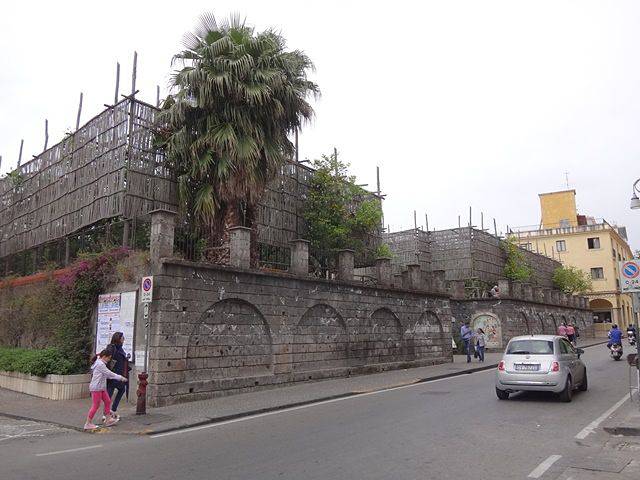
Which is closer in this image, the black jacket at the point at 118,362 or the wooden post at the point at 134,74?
the black jacket at the point at 118,362

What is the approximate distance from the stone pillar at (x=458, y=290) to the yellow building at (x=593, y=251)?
2915 cm

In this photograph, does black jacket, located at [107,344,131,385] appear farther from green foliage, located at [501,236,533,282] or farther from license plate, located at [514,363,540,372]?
green foliage, located at [501,236,533,282]

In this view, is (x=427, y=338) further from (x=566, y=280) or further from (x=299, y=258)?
(x=566, y=280)

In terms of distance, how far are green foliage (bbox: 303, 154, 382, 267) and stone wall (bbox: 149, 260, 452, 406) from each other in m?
2.43

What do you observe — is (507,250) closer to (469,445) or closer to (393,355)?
(393,355)

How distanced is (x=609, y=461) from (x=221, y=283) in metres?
10.3

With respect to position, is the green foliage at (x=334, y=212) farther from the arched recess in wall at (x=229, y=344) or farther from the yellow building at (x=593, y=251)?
the yellow building at (x=593, y=251)

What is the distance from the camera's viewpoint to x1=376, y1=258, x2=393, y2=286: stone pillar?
22016 millimetres

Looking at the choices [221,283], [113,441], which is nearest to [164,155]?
[221,283]

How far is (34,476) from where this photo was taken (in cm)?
668

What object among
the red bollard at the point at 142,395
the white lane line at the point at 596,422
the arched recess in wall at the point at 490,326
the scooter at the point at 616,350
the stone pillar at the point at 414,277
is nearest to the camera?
the white lane line at the point at 596,422

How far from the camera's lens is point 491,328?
34.0 meters

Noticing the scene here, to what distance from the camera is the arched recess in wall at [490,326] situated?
3366cm

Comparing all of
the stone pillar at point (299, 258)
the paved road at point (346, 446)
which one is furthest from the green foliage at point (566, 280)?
the paved road at point (346, 446)
